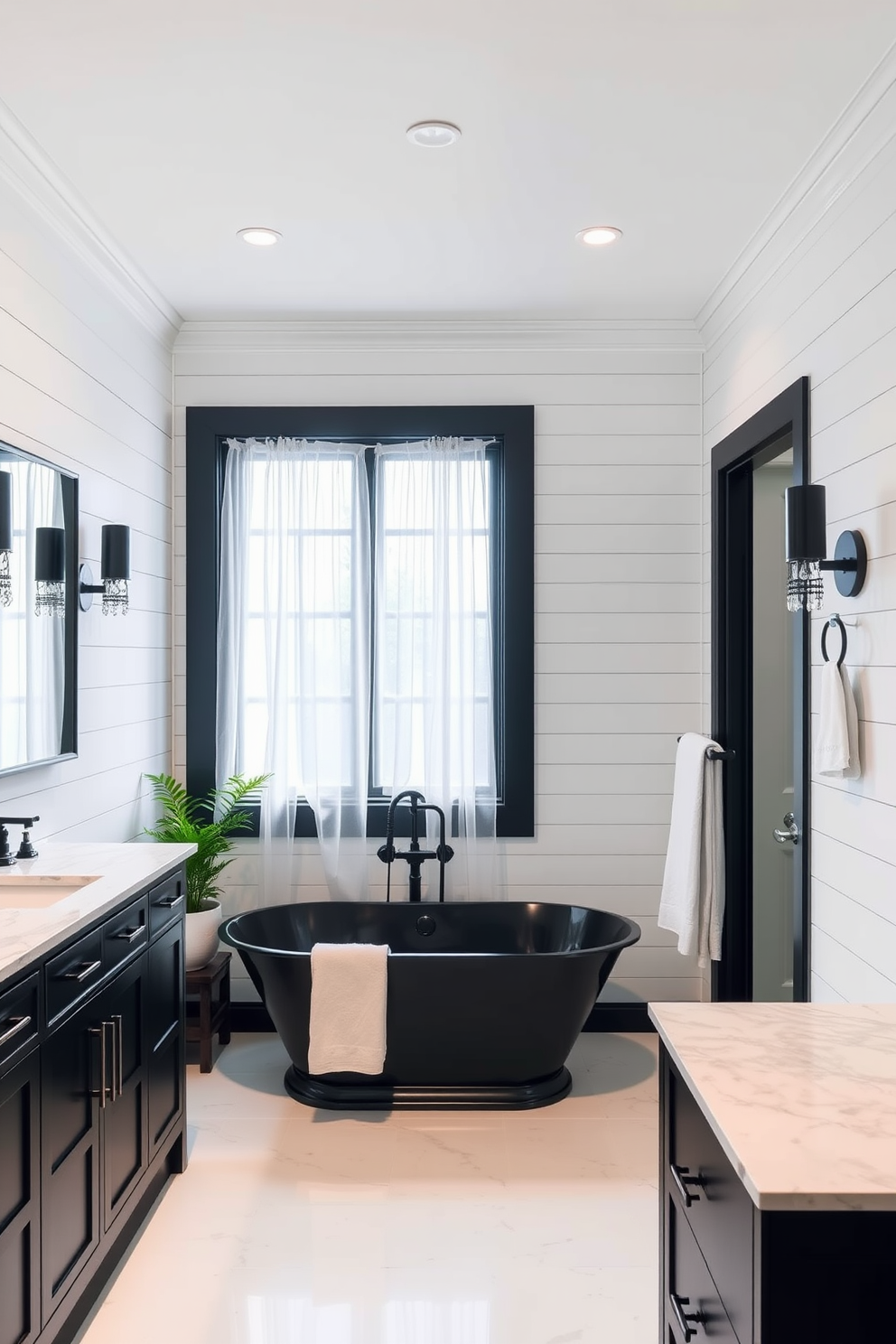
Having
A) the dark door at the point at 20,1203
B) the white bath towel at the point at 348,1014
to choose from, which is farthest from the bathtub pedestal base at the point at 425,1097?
the dark door at the point at 20,1203

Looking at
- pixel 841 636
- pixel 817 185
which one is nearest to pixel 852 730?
pixel 841 636

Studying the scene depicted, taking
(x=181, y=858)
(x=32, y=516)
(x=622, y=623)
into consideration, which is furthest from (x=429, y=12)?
(x=622, y=623)

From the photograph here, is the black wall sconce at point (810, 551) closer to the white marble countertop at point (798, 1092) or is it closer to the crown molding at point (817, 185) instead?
the crown molding at point (817, 185)

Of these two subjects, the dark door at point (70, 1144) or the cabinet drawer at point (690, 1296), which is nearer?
the cabinet drawer at point (690, 1296)

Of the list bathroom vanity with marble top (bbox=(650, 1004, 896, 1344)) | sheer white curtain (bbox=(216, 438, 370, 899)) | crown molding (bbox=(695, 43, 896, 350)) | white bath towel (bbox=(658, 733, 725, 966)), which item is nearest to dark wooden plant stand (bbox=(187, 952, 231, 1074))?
sheer white curtain (bbox=(216, 438, 370, 899))

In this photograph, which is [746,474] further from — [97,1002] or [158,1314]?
[158,1314]

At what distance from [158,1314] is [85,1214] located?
33 centimetres

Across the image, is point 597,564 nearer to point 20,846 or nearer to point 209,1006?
point 209,1006

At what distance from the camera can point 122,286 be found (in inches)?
136

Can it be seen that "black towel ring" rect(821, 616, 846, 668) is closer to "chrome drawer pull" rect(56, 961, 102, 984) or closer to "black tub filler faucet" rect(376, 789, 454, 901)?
"black tub filler faucet" rect(376, 789, 454, 901)

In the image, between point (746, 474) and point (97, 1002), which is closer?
point (97, 1002)

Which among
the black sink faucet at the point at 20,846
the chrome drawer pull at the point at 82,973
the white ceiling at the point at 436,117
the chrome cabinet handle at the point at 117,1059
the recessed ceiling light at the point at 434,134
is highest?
the white ceiling at the point at 436,117

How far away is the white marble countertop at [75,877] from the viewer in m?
1.83

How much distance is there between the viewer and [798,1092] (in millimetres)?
1360
